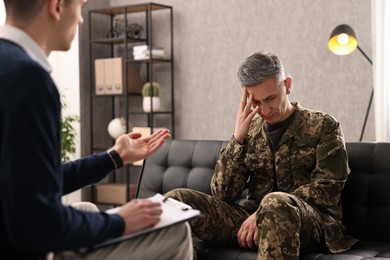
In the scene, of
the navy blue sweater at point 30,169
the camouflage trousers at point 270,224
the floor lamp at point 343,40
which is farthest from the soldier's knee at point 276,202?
the floor lamp at point 343,40

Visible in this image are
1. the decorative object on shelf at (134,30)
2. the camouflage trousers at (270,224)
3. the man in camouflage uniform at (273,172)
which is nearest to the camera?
the camouflage trousers at (270,224)

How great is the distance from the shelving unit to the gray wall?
0.29 ft

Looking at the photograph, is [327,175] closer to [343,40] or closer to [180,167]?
[180,167]

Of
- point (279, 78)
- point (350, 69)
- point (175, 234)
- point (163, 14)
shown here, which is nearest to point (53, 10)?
point (175, 234)

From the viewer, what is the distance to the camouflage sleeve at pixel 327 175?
8.72ft

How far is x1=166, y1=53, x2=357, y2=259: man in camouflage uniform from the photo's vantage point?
2639mm

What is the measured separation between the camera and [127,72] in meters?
5.82

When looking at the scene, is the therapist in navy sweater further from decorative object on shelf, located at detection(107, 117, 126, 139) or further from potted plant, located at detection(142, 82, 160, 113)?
decorative object on shelf, located at detection(107, 117, 126, 139)

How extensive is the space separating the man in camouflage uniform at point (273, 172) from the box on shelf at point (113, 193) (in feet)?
9.52

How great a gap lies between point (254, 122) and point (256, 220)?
0.69m

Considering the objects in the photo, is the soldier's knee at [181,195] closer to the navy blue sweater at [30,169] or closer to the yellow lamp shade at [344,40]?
the navy blue sweater at [30,169]

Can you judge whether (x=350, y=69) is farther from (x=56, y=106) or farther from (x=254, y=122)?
(x=56, y=106)

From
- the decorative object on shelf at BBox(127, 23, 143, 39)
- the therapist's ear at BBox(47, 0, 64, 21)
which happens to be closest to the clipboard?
the therapist's ear at BBox(47, 0, 64, 21)

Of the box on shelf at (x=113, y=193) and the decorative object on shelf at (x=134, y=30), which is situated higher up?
the decorative object on shelf at (x=134, y=30)
